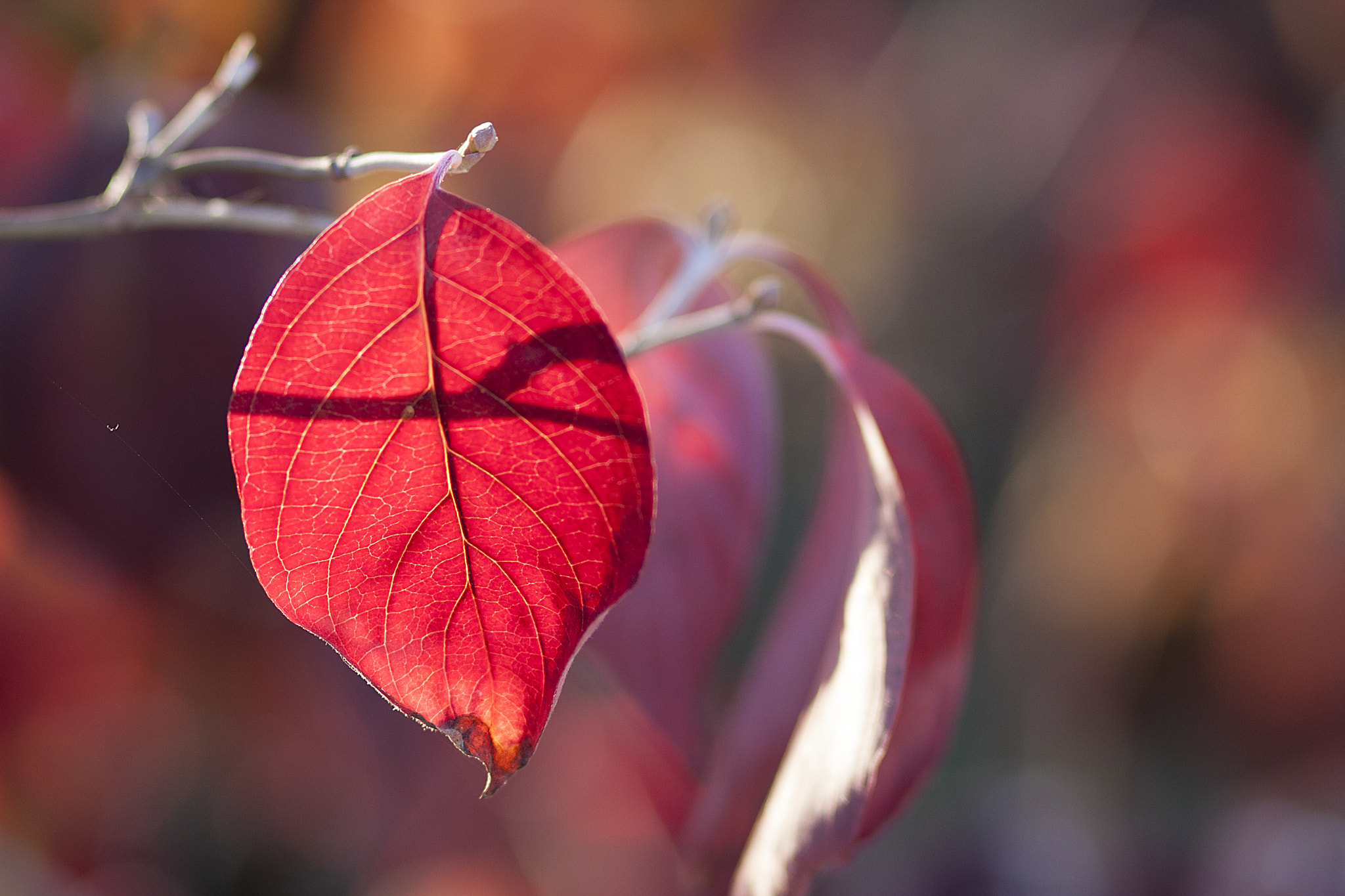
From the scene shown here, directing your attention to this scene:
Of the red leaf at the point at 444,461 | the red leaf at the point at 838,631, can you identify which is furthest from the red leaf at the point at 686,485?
the red leaf at the point at 444,461

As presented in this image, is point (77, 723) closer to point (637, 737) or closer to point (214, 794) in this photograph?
point (214, 794)

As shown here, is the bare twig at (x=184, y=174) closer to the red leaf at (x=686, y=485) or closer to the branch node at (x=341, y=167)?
the branch node at (x=341, y=167)

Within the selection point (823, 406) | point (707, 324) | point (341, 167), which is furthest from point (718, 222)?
point (823, 406)

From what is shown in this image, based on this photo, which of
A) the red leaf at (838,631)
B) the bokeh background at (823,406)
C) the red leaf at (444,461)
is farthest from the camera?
the bokeh background at (823,406)

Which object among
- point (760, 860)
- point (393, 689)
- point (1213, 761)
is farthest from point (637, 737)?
point (1213, 761)

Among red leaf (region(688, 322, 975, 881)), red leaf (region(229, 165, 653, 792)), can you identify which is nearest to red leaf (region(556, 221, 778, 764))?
red leaf (region(688, 322, 975, 881))

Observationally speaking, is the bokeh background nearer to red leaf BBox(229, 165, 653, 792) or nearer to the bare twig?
the bare twig
